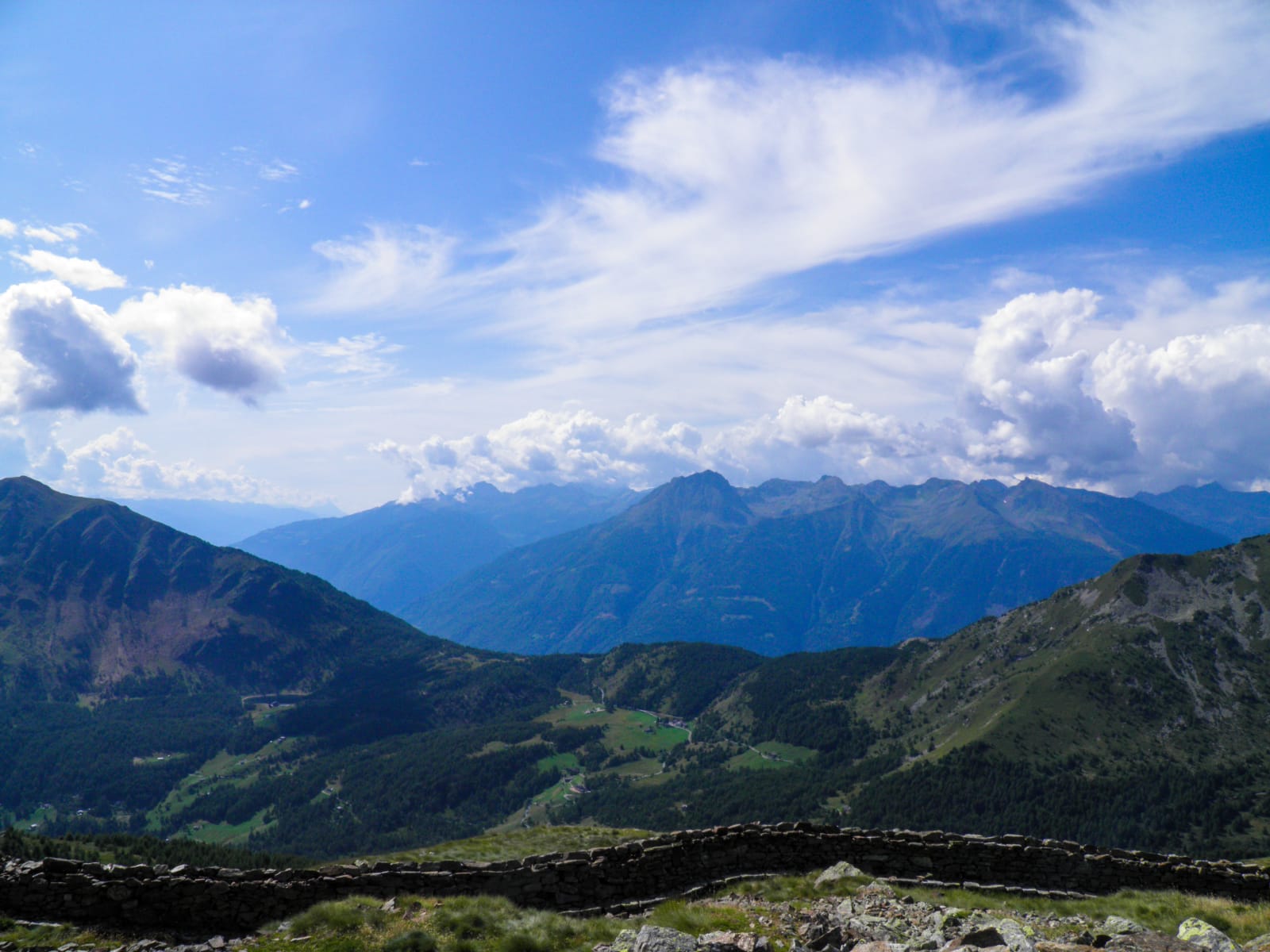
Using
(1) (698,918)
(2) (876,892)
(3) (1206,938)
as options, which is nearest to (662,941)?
(1) (698,918)

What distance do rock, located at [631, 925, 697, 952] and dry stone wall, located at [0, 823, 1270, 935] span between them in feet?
24.0

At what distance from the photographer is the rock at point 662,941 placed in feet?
39.3

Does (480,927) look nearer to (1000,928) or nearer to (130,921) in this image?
(130,921)

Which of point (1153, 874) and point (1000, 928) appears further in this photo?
point (1153, 874)

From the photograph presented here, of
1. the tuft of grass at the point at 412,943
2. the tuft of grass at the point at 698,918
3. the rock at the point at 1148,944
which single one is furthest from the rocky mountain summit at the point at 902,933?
the tuft of grass at the point at 412,943

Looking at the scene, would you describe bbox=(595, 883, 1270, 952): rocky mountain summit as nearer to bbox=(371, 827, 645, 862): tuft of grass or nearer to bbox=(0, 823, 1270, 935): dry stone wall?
bbox=(0, 823, 1270, 935): dry stone wall

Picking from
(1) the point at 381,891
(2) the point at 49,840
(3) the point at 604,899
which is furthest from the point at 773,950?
(2) the point at 49,840

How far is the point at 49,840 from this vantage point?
134 feet

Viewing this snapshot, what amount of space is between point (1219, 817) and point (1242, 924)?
728 ft

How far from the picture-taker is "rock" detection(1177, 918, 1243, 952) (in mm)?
11781

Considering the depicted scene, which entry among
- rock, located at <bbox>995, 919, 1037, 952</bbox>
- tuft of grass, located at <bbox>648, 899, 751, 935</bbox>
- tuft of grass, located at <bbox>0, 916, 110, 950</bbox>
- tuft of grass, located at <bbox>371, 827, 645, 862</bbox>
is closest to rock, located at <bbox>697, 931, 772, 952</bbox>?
tuft of grass, located at <bbox>648, 899, 751, 935</bbox>

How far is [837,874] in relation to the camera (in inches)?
849

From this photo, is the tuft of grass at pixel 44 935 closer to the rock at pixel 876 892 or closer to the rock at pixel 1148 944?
the rock at pixel 876 892

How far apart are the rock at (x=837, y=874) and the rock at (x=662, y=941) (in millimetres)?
10360
